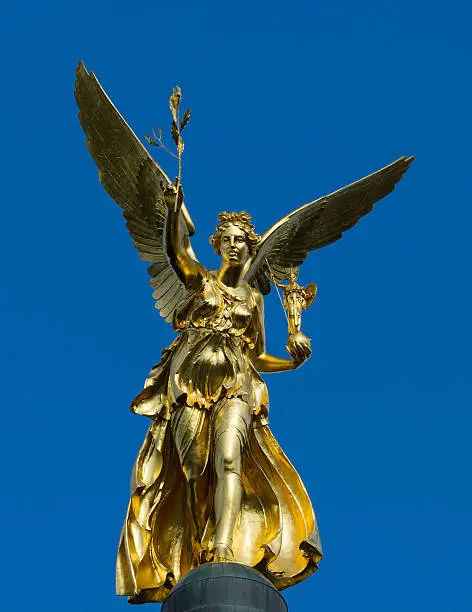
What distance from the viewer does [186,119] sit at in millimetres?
21203

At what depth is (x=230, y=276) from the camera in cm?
2255

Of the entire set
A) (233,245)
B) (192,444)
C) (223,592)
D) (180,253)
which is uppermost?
(233,245)

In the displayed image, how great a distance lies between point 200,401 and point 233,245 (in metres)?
2.37

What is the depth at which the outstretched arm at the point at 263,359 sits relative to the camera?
22.6 meters

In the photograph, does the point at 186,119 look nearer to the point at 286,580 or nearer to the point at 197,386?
the point at 197,386

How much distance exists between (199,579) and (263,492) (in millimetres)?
2665

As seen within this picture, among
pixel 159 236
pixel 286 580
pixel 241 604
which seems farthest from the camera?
pixel 159 236

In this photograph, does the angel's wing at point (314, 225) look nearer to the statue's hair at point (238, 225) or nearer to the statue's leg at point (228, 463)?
the statue's hair at point (238, 225)

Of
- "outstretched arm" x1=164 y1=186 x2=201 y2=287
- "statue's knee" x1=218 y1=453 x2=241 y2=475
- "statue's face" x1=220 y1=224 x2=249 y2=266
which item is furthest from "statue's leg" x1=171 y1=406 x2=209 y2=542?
"statue's face" x1=220 y1=224 x2=249 y2=266

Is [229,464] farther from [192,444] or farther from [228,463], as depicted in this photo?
[192,444]

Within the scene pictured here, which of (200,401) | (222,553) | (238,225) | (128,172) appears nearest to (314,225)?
(238,225)

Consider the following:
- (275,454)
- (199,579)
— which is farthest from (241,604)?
(275,454)

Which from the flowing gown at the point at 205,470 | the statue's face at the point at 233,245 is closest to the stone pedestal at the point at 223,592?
the flowing gown at the point at 205,470

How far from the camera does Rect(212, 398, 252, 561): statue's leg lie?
2020cm
